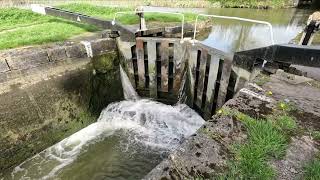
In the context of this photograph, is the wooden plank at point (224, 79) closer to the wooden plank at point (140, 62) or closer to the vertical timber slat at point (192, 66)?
the vertical timber slat at point (192, 66)

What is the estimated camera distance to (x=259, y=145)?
8.48 feet

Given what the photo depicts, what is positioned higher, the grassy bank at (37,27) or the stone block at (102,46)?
the grassy bank at (37,27)

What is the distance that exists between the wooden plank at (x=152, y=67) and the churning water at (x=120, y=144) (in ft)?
1.30

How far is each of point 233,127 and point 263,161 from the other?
0.55 metres

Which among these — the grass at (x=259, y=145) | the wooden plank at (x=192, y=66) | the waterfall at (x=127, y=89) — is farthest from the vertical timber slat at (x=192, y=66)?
the grass at (x=259, y=145)

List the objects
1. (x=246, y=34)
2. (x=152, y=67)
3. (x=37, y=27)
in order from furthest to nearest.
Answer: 1. (x=246, y=34)
2. (x=37, y=27)
3. (x=152, y=67)

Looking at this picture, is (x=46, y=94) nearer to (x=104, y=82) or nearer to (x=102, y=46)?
(x=104, y=82)

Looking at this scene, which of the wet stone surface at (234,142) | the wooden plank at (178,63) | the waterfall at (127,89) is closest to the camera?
the wet stone surface at (234,142)

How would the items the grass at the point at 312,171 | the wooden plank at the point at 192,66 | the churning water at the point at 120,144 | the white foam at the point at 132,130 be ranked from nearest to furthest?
the grass at the point at 312,171
the churning water at the point at 120,144
the white foam at the point at 132,130
the wooden plank at the point at 192,66

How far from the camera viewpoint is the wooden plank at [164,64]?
23.4 ft

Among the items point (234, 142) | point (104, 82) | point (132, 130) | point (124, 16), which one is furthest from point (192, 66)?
point (124, 16)

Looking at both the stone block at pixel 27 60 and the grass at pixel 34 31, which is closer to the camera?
the stone block at pixel 27 60

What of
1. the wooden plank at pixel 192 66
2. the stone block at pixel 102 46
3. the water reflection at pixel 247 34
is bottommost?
the water reflection at pixel 247 34

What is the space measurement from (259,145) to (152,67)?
205 inches
